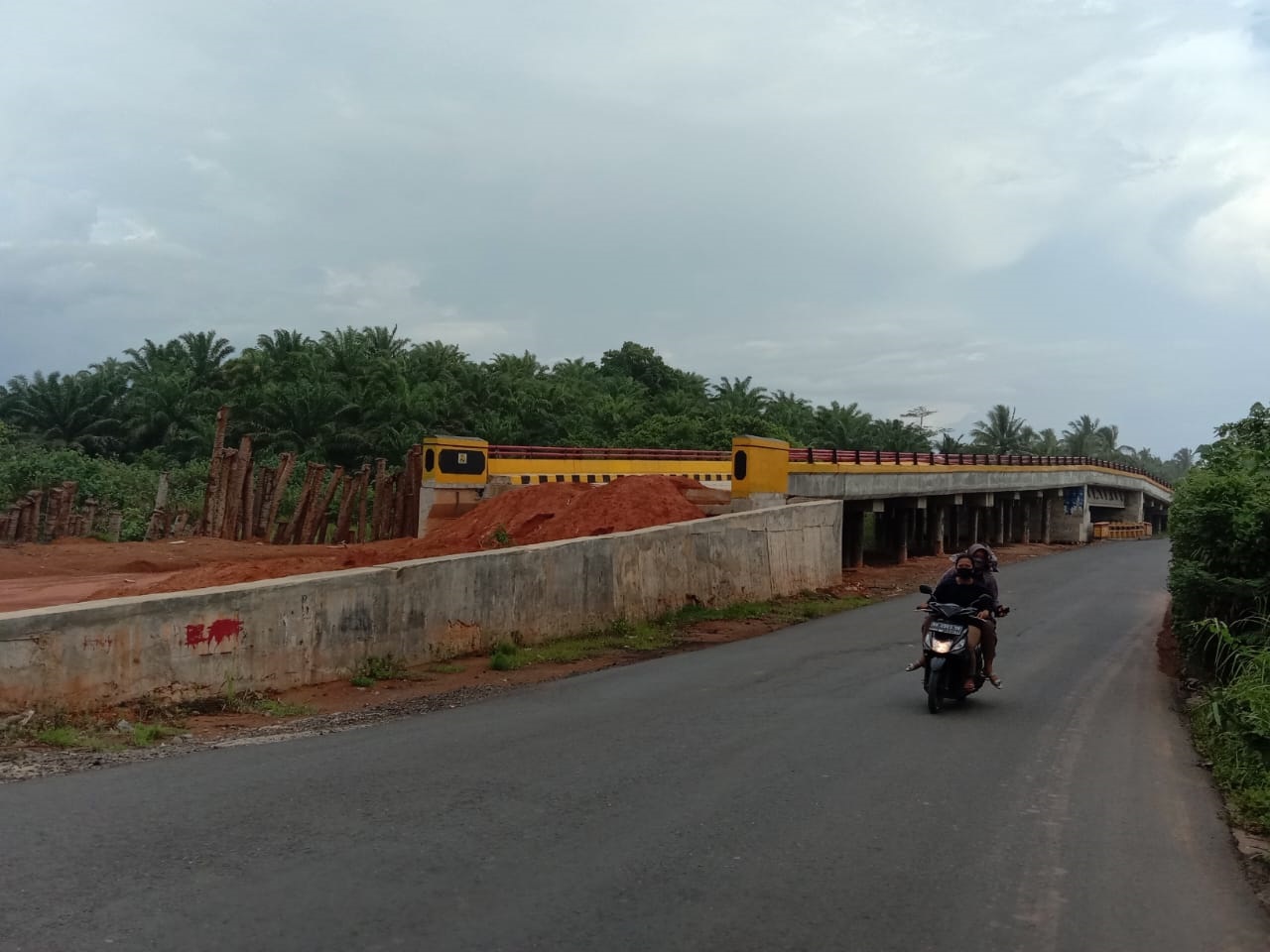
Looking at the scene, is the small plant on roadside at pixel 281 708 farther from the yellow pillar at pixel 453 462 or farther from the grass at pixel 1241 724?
the yellow pillar at pixel 453 462

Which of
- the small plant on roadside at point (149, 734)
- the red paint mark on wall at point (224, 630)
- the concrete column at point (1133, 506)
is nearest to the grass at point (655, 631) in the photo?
the red paint mark on wall at point (224, 630)

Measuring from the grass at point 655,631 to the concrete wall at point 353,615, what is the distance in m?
0.20

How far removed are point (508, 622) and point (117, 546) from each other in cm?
1311

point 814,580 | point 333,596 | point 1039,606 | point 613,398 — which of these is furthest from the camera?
point 613,398

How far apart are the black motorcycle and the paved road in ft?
0.79

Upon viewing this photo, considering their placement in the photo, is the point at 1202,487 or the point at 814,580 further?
the point at 814,580

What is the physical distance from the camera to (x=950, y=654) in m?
9.78

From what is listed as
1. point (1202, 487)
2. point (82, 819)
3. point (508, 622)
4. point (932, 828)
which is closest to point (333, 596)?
point (508, 622)

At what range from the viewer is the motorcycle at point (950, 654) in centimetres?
980

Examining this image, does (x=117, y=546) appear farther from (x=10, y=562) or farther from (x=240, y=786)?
(x=240, y=786)

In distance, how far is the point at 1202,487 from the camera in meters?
11.5

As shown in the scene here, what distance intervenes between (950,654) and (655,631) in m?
6.70

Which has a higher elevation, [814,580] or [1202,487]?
[1202,487]

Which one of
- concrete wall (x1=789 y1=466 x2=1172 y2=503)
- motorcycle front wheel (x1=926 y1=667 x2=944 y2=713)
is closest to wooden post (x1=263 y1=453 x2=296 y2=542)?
concrete wall (x1=789 y1=466 x2=1172 y2=503)
